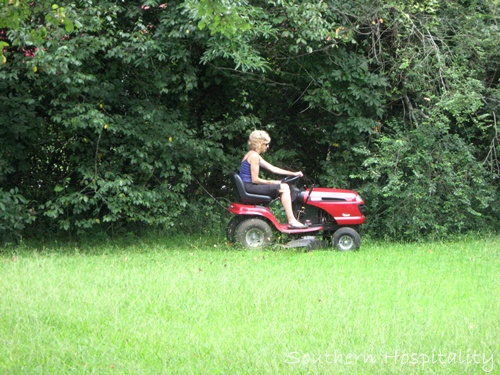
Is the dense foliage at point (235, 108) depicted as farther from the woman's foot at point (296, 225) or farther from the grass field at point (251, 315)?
the grass field at point (251, 315)

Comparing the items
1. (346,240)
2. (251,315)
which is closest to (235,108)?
(346,240)

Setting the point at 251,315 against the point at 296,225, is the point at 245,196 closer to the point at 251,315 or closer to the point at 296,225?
the point at 296,225

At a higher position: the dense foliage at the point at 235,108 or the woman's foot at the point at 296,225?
the dense foliage at the point at 235,108

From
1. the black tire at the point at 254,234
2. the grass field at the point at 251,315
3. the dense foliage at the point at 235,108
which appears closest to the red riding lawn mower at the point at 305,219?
the black tire at the point at 254,234

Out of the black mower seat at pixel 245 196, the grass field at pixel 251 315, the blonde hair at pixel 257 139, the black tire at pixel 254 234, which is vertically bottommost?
the grass field at pixel 251 315

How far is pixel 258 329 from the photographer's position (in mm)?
6234

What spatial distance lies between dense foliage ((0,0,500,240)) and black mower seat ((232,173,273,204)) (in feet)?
4.77

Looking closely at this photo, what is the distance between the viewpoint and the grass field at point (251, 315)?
5426 millimetres

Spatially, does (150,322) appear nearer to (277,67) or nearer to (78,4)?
(78,4)

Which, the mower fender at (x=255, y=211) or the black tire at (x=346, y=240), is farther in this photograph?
the black tire at (x=346, y=240)

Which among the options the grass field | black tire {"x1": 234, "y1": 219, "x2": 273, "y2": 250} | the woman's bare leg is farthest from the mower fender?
the grass field

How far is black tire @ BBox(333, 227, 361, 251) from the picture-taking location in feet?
36.9

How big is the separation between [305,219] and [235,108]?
10.3ft

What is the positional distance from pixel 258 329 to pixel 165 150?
6.45 meters
